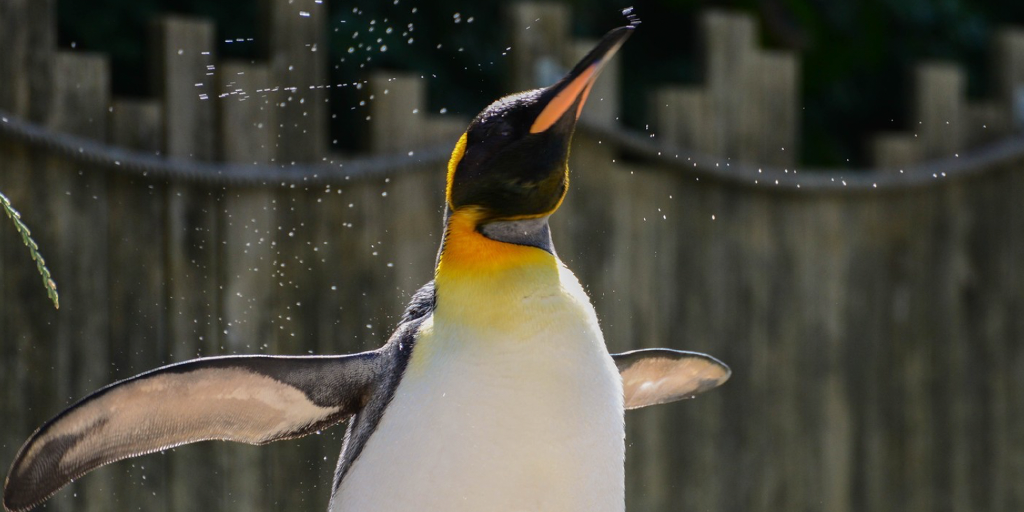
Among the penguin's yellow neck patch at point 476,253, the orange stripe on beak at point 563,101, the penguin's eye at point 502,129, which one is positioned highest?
the orange stripe on beak at point 563,101

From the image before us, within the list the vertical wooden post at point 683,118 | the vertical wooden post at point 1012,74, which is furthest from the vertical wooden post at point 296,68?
the vertical wooden post at point 1012,74

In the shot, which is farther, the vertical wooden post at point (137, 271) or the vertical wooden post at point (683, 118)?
the vertical wooden post at point (683, 118)

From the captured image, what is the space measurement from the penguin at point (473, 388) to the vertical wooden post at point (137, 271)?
3.53 feet

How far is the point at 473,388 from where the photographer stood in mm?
1333

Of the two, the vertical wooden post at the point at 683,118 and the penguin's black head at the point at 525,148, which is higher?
the penguin's black head at the point at 525,148

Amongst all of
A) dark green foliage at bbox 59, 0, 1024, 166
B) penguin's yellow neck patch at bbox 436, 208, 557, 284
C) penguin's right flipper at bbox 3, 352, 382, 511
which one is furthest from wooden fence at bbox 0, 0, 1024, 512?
penguin's yellow neck patch at bbox 436, 208, 557, 284

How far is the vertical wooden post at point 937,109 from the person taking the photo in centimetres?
359

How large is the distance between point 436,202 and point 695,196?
2.52 feet

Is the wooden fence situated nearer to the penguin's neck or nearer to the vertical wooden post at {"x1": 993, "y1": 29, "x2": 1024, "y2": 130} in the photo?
the vertical wooden post at {"x1": 993, "y1": 29, "x2": 1024, "y2": 130}

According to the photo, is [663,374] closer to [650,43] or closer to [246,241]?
[246,241]

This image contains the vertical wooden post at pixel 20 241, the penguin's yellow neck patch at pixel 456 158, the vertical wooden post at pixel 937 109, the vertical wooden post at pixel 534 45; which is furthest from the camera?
the vertical wooden post at pixel 937 109

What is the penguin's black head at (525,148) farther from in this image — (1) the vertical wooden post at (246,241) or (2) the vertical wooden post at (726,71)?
(2) the vertical wooden post at (726,71)

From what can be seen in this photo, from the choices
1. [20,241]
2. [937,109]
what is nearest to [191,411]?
[20,241]

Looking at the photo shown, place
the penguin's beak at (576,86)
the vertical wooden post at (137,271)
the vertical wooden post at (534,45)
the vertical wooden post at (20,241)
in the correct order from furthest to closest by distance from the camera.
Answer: the vertical wooden post at (534,45) → the vertical wooden post at (137,271) → the vertical wooden post at (20,241) → the penguin's beak at (576,86)
